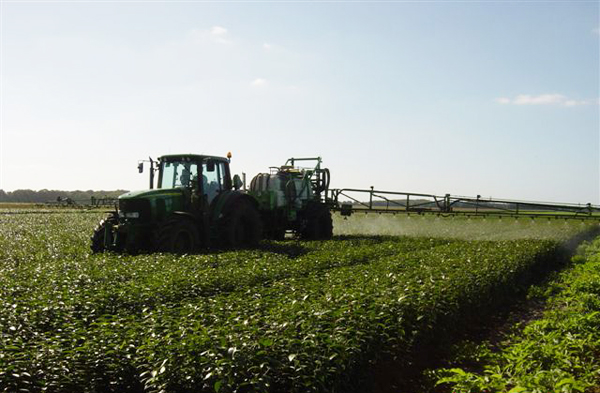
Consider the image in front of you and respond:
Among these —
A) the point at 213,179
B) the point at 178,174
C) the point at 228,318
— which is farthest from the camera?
the point at 213,179

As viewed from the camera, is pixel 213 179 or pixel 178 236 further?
pixel 213 179

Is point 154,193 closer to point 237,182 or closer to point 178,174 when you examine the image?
point 178,174

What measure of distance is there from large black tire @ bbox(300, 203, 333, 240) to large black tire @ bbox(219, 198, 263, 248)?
397cm

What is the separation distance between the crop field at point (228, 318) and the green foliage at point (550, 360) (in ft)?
3.04

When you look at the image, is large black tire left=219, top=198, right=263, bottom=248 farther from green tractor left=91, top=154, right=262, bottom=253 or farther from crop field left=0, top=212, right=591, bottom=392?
crop field left=0, top=212, right=591, bottom=392

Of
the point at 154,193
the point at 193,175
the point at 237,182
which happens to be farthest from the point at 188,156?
the point at 237,182

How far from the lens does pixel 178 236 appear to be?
14.1 m

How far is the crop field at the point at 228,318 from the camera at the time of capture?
190 inches

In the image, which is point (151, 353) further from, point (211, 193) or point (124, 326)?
point (211, 193)

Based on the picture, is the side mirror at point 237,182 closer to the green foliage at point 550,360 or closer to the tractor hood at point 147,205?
the tractor hood at point 147,205

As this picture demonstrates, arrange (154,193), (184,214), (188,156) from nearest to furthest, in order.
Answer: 1. (184,214)
2. (154,193)
3. (188,156)

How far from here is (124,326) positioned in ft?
20.0

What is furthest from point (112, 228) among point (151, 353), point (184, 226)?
point (151, 353)

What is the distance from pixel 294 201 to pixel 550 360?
48.6ft
